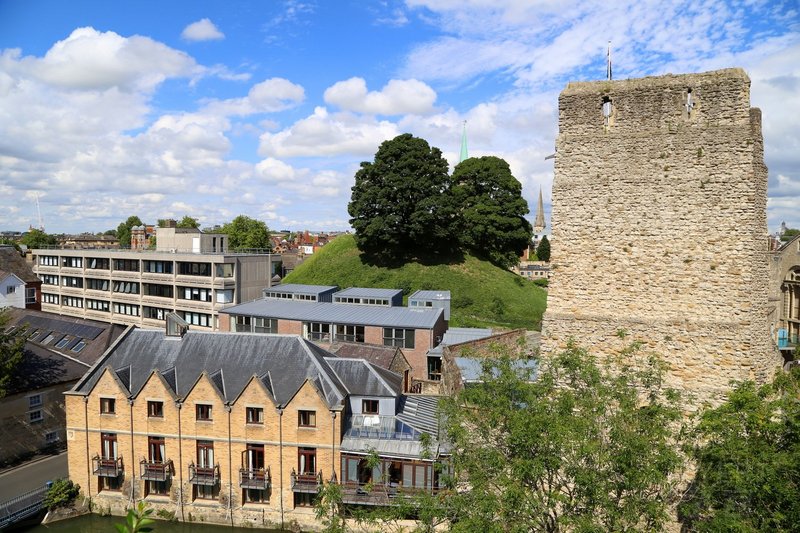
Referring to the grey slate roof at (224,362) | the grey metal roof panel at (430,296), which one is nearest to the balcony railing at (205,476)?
the grey slate roof at (224,362)

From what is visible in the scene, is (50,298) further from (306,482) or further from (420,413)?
(420,413)

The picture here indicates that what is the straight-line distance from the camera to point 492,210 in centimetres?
5747

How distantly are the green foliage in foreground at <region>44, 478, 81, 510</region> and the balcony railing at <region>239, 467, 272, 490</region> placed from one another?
834 cm

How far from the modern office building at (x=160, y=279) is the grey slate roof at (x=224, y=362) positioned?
17510mm

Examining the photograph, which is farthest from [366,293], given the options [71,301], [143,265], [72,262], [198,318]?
[71,301]

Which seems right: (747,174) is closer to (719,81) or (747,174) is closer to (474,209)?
(719,81)

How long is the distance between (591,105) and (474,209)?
4218cm

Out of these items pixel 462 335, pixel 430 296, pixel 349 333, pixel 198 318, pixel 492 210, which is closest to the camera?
pixel 349 333

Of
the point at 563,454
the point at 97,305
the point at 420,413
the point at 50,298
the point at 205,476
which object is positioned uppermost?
the point at 563,454

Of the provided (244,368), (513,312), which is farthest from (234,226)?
(244,368)

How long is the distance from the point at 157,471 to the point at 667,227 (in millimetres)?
23450

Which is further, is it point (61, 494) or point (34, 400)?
point (34, 400)

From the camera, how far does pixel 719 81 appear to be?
46.8 ft

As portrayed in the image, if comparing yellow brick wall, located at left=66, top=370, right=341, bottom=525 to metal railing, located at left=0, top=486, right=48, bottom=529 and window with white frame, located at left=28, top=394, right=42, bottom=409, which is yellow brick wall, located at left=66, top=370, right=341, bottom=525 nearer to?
metal railing, located at left=0, top=486, right=48, bottom=529
